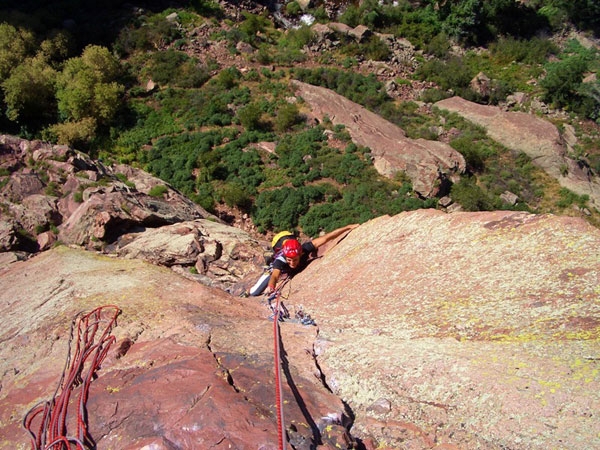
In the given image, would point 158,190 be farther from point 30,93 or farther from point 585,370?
point 585,370

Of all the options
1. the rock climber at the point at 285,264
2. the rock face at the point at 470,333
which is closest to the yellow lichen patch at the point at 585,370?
the rock face at the point at 470,333

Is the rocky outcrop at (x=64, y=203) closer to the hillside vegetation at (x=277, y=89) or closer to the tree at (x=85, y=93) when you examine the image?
the hillside vegetation at (x=277, y=89)

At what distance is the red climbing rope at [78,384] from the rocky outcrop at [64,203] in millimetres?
5134

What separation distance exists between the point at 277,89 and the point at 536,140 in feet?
47.9

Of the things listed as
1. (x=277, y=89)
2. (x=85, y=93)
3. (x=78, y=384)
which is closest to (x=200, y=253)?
(x=78, y=384)

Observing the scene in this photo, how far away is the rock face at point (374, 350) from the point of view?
13.2ft

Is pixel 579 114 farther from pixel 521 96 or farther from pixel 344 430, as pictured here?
pixel 344 430

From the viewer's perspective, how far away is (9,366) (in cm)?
611

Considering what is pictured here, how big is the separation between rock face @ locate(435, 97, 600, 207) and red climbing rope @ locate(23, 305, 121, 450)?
72.0 ft

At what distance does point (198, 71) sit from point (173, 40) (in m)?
5.14

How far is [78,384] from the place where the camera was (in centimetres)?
514

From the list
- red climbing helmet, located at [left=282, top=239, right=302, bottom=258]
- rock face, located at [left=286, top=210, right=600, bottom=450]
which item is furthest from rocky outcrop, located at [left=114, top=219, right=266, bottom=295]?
rock face, located at [left=286, top=210, right=600, bottom=450]

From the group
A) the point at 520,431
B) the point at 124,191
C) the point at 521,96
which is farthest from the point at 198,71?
the point at 520,431

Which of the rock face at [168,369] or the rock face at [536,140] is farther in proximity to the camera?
the rock face at [536,140]
